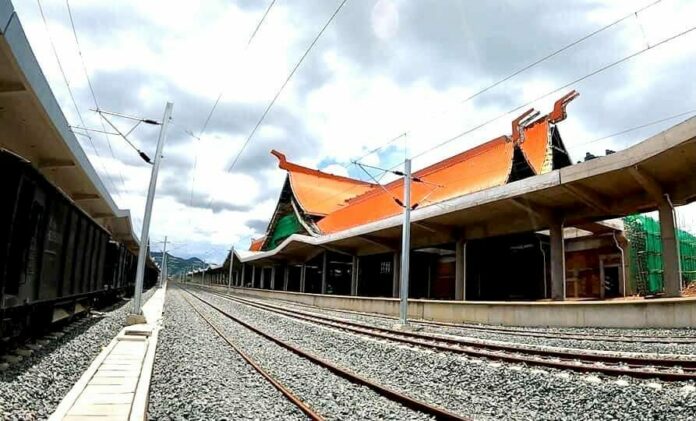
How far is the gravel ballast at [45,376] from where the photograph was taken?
6082 mm

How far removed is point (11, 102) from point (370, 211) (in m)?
47.2

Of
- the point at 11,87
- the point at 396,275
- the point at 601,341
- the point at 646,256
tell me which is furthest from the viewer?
the point at 396,275

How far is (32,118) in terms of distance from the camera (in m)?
13.7

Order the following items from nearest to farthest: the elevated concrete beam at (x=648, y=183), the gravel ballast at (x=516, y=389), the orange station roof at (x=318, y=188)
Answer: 1. the gravel ballast at (x=516, y=389)
2. the elevated concrete beam at (x=648, y=183)
3. the orange station roof at (x=318, y=188)

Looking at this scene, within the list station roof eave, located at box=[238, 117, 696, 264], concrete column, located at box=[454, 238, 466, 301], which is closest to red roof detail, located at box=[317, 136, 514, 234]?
station roof eave, located at box=[238, 117, 696, 264]

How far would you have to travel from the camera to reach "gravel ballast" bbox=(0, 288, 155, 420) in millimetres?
6082

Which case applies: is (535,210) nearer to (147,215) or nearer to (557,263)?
(557,263)

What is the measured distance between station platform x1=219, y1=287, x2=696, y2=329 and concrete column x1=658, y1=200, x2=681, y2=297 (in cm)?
286

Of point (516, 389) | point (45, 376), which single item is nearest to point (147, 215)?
point (45, 376)

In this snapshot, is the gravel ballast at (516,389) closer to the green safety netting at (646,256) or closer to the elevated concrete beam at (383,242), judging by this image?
the elevated concrete beam at (383,242)

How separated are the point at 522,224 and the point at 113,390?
2347 cm

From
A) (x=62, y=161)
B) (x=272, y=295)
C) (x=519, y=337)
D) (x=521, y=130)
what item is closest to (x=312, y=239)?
(x=272, y=295)

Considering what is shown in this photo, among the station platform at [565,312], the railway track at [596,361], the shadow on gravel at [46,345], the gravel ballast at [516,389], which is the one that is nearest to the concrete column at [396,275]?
the station platform at [565,312]

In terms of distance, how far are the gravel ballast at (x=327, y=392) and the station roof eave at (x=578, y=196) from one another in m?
14.1
